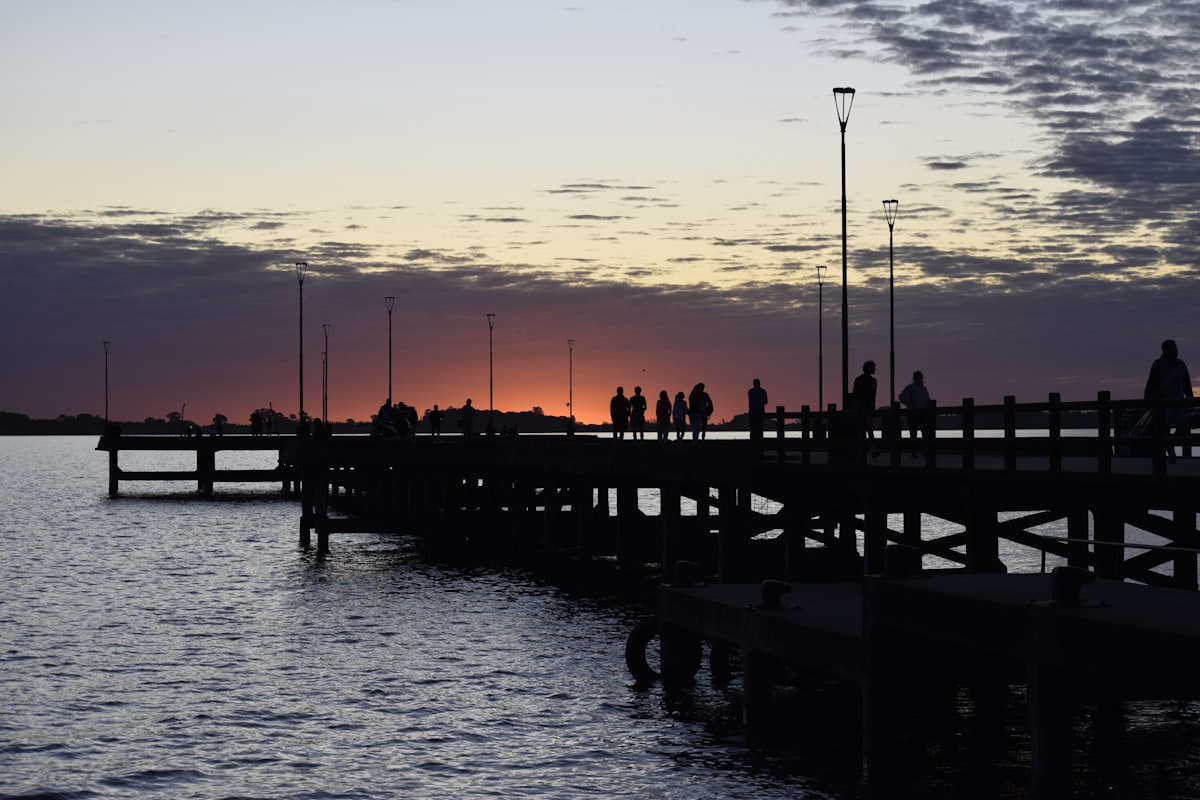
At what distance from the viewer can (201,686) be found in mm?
25656

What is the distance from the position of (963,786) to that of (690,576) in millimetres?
7022

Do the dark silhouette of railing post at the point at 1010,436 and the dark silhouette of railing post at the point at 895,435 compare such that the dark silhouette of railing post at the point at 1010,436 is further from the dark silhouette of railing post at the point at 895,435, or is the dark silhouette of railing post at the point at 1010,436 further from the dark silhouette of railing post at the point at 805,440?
the dark silhouette of railing post at the point at 805,440

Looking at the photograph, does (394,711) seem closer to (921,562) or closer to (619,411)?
(921,562)

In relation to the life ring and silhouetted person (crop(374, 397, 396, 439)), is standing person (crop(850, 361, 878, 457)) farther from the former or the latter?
silhouetted person (crop(374, 397, 396, 439))

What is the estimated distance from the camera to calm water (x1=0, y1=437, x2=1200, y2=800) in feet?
60.1

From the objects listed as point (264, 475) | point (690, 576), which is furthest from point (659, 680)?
point (264, 475)

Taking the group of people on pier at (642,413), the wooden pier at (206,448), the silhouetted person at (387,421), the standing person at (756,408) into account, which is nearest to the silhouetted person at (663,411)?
the group of people on pier at (642,413)

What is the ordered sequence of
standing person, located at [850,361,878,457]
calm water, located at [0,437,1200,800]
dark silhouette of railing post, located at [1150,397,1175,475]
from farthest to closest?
standing person, located at [850,361,878,457] → calm water, located at [0,437,1200,800] → dark silhouette of railing post, located at [1150,397,1175,475]

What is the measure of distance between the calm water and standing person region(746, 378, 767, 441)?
4.97 m

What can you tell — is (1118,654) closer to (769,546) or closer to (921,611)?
(921,611)

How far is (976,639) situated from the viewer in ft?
46.1

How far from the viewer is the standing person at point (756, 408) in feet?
96.6

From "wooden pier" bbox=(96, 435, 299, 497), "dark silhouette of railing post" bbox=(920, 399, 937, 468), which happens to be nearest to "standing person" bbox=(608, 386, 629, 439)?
"dark silhouette of railing post" bbox=(920, 399, 937, 468)

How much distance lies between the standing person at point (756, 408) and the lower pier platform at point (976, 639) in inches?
265
